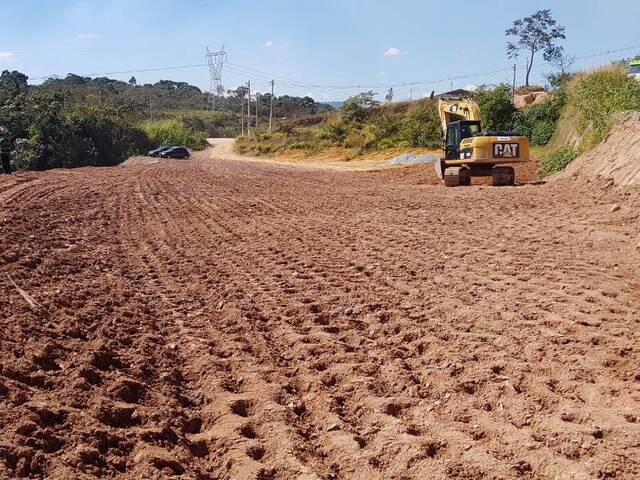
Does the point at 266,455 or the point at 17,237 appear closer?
the point at 266,455

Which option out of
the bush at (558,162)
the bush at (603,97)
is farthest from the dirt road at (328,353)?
the bush at (558,162)

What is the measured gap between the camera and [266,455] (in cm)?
388

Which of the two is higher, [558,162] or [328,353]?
[558,162]

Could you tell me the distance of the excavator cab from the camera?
754 inches

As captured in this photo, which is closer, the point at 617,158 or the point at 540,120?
the point at 617,158

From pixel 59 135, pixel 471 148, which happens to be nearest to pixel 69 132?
pixel 59 135

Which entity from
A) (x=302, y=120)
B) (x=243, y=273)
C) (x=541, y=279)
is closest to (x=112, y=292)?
(x=243, y=273)

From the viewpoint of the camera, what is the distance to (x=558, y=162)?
20.1 metres

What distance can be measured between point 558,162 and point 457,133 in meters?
3.49

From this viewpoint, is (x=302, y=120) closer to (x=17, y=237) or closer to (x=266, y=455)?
(x=17, y=237)

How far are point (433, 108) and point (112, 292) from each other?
4017cm

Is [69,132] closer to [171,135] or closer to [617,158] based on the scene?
[171,135]

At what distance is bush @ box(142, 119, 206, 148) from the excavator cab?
47555 millimetres

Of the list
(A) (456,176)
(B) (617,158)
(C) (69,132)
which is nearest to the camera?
(B) (617,158)
